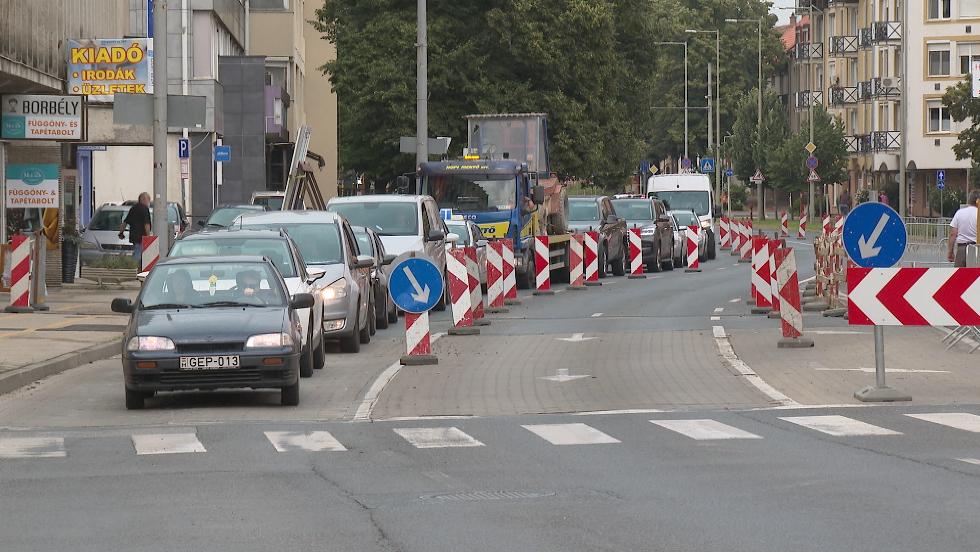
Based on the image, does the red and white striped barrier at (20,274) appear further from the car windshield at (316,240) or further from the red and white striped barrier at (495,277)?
the red and white striped barrier at (495,277)

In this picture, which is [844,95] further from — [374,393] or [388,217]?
[374,393]

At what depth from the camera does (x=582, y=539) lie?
28.8ft

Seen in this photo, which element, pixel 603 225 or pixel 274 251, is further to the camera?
pixel 603 225

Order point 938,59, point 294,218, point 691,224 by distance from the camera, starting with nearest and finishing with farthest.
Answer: point 294,218 → point 691,224 → point 938,59

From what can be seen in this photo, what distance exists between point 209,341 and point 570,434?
138 inches

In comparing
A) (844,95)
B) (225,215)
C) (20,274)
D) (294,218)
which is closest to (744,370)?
(294,218)

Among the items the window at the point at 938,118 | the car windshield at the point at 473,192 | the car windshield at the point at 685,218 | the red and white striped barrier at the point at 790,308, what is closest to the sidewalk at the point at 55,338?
the red and white striped barrier at the point at 790,308

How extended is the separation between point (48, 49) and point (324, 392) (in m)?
17.1

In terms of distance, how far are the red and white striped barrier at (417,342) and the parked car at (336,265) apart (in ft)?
4.31

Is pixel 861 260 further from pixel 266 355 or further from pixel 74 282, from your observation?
pixel 74 282

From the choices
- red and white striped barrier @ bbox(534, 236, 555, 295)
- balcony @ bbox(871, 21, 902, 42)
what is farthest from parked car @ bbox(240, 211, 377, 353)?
balcony @ bbox(871, 21, 902, 42)

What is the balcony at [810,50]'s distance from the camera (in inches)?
4269

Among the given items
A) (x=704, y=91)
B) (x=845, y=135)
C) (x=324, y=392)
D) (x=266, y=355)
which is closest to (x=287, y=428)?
(x=266, y=355)

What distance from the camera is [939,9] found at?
87.6m
